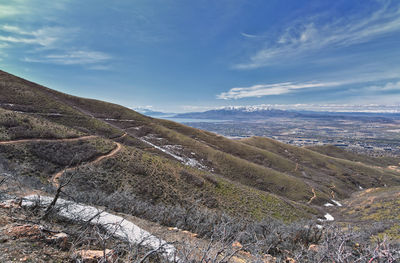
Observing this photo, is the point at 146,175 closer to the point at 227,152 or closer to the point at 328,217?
the point at 328,217

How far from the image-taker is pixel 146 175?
926 inches

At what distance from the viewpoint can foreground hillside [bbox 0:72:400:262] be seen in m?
11.6

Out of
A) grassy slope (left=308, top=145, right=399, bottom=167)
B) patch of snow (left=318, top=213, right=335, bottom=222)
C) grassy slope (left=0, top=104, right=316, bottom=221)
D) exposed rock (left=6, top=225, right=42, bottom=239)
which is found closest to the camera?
exposed rock (left=6, top=225, right=42, bottom=239)

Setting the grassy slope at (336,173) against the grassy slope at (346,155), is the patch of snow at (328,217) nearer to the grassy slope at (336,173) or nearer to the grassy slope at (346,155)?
the grassy slope at (336,173)

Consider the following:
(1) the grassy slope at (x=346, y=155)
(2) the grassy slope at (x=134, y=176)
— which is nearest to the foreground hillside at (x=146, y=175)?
(2) the grassy slope at (x=134, y=176)

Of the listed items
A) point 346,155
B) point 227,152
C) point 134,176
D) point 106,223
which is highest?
point 106,223

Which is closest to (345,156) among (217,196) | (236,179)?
(236,179)

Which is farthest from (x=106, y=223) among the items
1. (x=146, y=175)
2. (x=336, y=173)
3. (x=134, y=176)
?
(x=336, y=173)

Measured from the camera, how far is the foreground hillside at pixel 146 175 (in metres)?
11.6

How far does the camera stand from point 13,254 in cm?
348

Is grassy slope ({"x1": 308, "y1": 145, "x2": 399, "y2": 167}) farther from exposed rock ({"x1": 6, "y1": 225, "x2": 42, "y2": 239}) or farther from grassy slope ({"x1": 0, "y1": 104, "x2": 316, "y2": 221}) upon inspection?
exposed rock ({"x1": 6, "y1": 225, "x2": 42, "y2": 239})

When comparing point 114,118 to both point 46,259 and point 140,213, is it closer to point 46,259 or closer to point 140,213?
point 140,213

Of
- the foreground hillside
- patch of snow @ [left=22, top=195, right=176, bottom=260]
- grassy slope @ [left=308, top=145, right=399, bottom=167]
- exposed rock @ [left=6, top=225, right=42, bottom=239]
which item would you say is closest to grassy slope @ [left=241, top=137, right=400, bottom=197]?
the foreground hillside

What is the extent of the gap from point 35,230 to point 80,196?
7.72 metres
